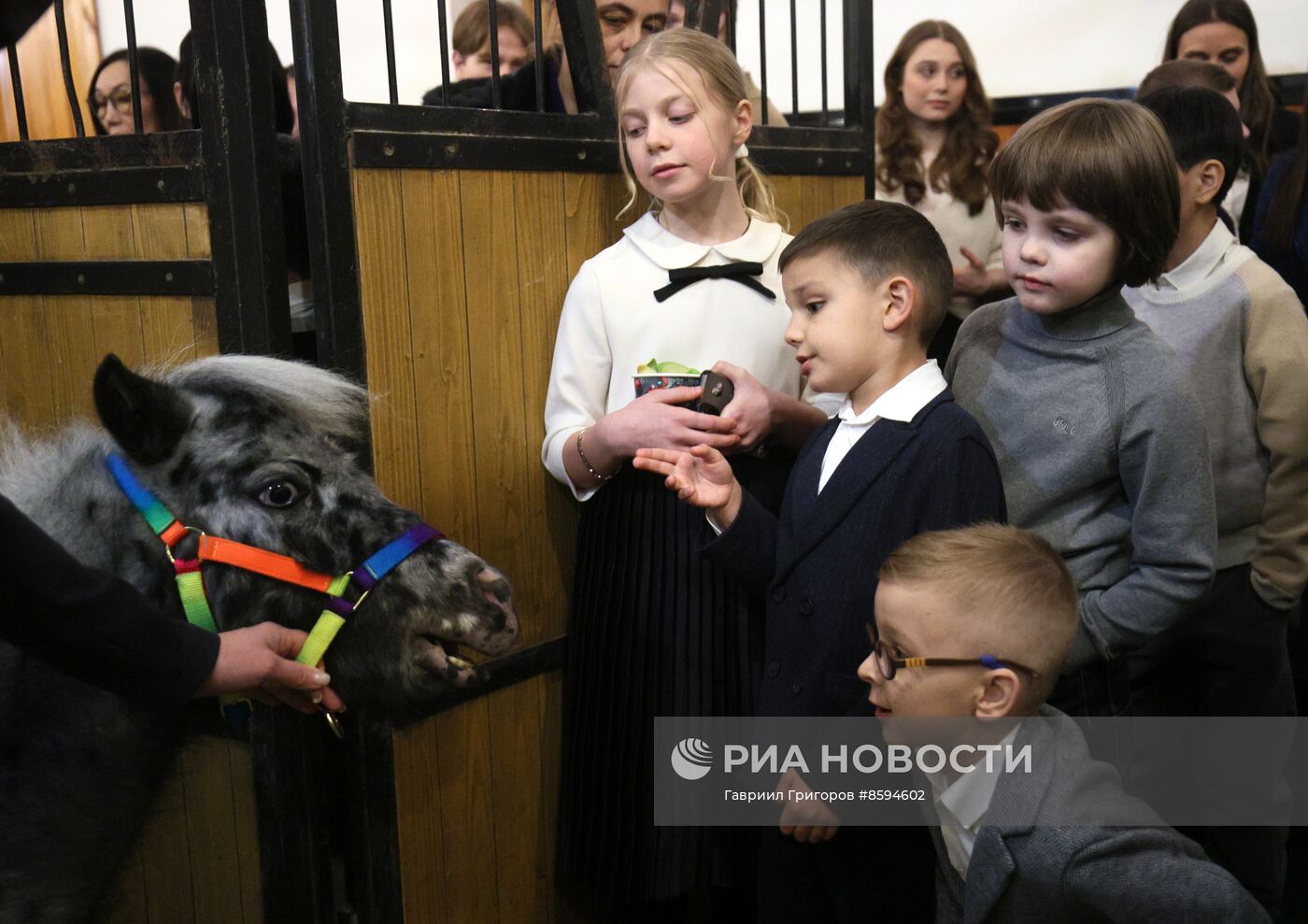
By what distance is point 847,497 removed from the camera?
1.73 meters

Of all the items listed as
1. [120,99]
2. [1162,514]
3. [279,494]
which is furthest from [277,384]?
[120,99]

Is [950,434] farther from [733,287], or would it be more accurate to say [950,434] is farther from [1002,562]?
[733,287]

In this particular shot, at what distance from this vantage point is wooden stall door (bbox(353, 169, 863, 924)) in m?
1.93

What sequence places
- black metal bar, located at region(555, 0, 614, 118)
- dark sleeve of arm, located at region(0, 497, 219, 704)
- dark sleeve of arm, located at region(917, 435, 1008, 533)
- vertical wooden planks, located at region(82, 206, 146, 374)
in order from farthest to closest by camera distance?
black metal bar, located at region(555, 0, 614, 118), vertical wooden planks, located at region(82, 206, 146, 374), dark sleeve of arm, located at region(917, 435, 1008, 533), dark sleeve of arm, located at region(0, 497, 219, 704)

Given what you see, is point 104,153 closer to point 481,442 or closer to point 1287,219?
point 481,442

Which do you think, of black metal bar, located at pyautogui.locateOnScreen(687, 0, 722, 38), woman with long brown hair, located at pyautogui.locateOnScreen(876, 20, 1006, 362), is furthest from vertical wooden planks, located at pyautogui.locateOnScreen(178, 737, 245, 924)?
woman with long brown hair, located at pyautogui.locateOnScreen(876, 20, 1006, 362)

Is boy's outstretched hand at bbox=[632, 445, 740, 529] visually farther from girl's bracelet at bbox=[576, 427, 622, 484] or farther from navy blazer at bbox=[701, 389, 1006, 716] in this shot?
girl's bracelet at bbox=[576, 427, 622, 484]

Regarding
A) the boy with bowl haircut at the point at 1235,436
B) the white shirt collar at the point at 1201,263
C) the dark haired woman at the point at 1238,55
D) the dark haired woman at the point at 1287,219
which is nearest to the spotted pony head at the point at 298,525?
the boy with bowl haircut at the point at 1235,436

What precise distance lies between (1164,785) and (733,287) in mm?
1495

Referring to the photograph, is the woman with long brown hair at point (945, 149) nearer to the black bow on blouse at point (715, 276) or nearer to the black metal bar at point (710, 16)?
the black metal bar at point (710, 16)

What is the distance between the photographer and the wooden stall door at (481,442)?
193 cm

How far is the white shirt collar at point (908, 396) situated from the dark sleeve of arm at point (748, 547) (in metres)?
0.23

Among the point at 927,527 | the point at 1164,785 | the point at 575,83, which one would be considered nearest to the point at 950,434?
the point at 927,527

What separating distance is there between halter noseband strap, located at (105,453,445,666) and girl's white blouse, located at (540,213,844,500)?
0.57 metres
